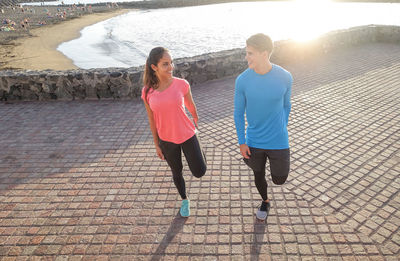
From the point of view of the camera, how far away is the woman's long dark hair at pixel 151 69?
2516 millimetres

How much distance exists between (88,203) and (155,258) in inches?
54.3

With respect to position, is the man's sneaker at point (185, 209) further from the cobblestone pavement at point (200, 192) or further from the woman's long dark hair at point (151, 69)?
the woman's long dark hair at point (151, 69)

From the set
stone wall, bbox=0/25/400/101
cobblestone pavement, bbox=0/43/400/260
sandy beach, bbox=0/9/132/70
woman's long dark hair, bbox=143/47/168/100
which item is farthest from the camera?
sandy beach, bbox=0/9/132/70

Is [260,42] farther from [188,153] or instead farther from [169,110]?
[188,153]

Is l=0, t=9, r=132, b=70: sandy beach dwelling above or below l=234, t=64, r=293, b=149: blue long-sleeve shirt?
below

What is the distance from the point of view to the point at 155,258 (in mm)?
2824

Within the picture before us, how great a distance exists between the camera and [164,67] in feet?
8.38

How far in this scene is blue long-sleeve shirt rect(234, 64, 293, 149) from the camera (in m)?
2.40

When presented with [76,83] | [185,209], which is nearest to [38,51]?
[76,83]

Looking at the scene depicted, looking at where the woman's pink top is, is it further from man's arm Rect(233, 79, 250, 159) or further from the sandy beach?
the sandy beach

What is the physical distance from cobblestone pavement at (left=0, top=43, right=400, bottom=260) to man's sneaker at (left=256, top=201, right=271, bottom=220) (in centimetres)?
9

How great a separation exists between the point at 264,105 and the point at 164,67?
38.4 inches

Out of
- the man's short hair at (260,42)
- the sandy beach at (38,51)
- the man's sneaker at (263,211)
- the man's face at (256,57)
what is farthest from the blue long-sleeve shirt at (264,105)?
the sandy beach at (38,51)

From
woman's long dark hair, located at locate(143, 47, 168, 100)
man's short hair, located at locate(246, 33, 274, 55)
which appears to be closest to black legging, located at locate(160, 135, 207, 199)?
woman's long dark hair, located at locate(143, 47, 168, 100)
